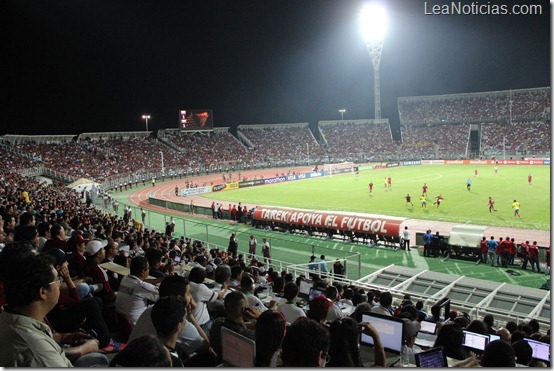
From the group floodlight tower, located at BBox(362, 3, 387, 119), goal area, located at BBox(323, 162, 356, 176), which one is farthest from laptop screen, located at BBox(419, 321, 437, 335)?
floodlight tower, located at BBox(362, 3, 387, 119)

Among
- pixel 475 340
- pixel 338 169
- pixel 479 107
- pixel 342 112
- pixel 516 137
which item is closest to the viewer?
pixel 475 340

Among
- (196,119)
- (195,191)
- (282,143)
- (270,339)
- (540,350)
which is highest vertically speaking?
(196,119)

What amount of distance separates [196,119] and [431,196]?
55073 mm

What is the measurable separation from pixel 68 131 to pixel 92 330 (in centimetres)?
7146

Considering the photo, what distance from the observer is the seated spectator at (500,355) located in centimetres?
395

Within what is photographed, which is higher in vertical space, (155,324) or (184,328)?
(155,324)

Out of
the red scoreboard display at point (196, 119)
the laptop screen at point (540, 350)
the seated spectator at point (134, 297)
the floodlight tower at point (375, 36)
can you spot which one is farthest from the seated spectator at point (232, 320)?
the red scoreboard display at point (196, 119)

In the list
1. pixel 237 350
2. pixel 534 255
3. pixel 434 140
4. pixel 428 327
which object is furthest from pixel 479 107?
pixel 237 350

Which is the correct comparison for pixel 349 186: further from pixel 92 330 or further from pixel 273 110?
pixel 273 110

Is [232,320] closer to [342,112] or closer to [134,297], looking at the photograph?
[134,297]

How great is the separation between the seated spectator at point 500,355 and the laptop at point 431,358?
0.48 metres

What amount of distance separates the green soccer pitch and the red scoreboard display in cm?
3375

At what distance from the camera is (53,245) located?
8.41 metres

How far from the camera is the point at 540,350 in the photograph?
588 centimetres
